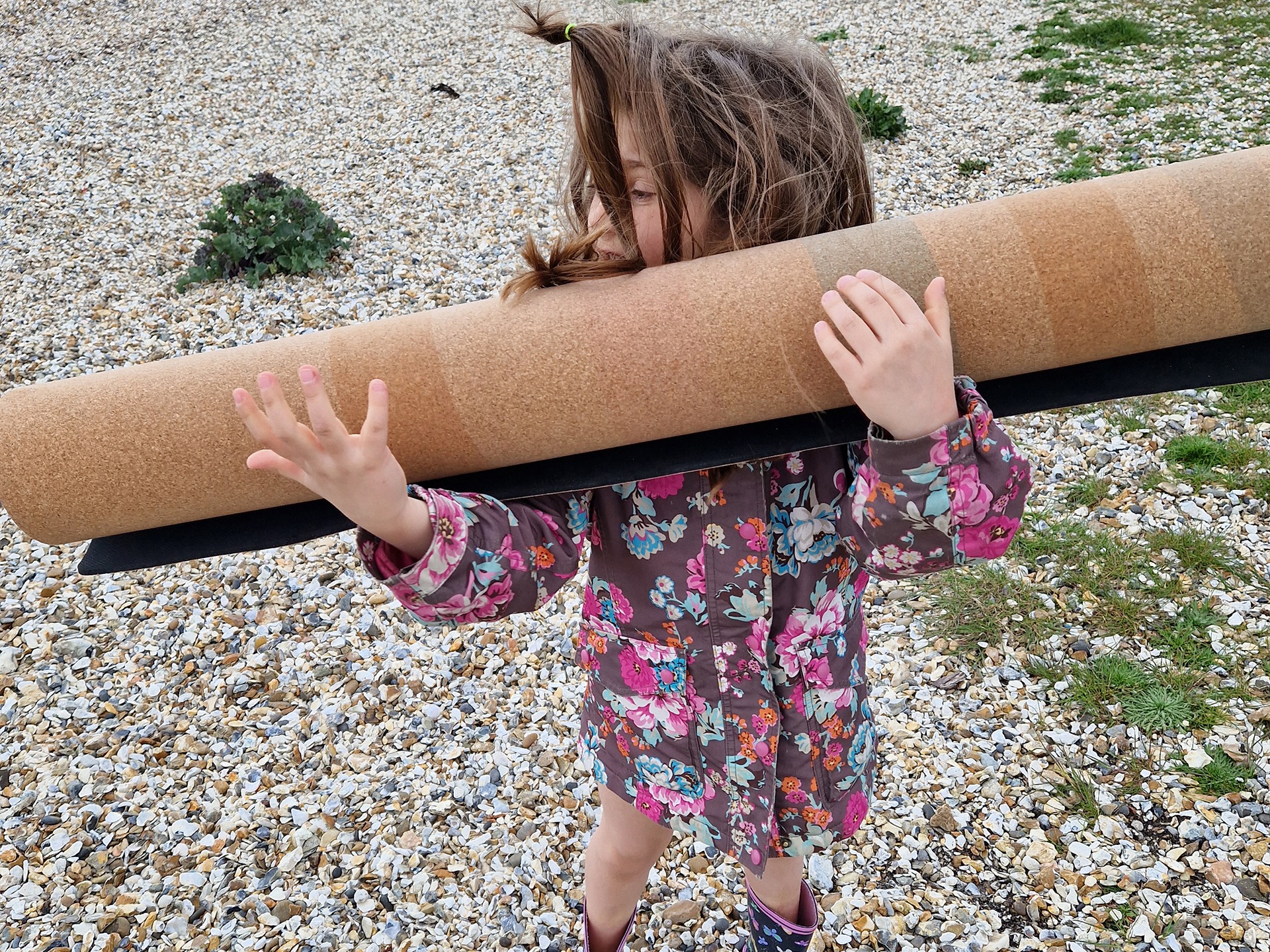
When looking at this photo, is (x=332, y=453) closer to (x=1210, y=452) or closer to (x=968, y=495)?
(x=968, y=495)

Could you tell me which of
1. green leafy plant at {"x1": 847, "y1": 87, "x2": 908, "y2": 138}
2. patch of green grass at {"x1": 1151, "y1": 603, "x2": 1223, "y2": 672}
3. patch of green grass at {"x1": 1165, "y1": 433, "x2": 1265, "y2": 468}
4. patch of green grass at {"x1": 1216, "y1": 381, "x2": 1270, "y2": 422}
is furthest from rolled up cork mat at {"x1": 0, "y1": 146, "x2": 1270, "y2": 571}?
green leafy plant at {"x1": 847, "y1": 87, "x2": 908, "y2": 138}

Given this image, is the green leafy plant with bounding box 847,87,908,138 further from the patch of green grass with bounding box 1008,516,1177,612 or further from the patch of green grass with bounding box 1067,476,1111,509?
the patch of green grass with bounding box 1008,516,1177,612

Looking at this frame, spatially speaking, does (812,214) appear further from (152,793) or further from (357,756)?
(152,793)

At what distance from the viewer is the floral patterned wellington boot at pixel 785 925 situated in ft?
7.22

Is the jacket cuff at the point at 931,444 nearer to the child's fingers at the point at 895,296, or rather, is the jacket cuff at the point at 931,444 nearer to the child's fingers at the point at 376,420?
the child's fingers at the point at 895,296

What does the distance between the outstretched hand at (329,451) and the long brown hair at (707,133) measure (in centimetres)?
42

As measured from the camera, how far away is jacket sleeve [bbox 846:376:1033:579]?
1.21 metres

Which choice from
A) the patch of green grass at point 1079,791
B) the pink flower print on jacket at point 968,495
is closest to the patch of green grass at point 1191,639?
the patch of green grass at point 1079,791

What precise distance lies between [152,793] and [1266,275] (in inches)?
141

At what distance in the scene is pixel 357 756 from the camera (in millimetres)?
3271

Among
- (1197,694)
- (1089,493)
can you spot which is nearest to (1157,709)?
(1197,694)

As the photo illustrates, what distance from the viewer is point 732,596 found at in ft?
5.28

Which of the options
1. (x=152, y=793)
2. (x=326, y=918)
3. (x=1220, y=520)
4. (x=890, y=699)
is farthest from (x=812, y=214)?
(x=1220, y=520)

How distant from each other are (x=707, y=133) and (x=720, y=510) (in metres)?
0.66
